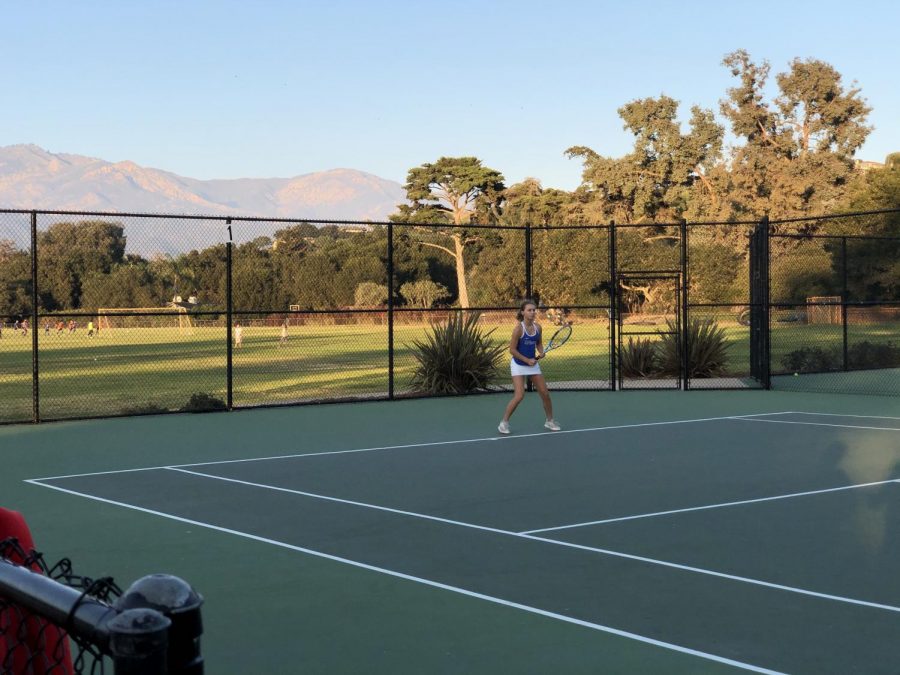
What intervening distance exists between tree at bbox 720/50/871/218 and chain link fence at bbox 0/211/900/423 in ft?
9.14

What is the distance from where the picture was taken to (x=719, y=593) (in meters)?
6.92

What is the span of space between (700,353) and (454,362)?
593cm

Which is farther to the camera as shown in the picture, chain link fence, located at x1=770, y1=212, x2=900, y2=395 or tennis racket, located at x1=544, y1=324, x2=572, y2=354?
chain link fence, located at x1=770, y1=212, x2=900, y2=395

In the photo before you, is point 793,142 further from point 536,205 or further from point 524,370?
point 524,370

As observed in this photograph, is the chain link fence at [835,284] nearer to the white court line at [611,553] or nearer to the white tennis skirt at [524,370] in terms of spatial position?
the white tennis skirt at [524,370]

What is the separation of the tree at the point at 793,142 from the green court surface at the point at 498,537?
4796cm

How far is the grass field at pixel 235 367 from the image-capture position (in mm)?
23172

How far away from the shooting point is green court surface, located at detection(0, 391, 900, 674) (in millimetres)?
5934

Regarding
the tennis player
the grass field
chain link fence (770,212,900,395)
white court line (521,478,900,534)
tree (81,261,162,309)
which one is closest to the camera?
white court line (521,478,900,534)

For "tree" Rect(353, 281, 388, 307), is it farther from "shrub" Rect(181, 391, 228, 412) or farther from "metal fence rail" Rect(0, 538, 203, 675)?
"metal fence rail" Rect(0, 538, 203, 675)

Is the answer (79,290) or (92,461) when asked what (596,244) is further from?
(92,461)

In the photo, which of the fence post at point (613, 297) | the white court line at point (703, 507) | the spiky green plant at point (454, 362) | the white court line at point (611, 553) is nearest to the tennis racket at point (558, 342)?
the fence post at point (613, 297)

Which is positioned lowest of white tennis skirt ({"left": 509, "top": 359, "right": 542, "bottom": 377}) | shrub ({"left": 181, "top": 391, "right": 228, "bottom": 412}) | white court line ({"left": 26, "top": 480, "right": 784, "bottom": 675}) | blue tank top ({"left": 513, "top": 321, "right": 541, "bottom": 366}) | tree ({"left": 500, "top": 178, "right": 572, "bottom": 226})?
white court line ({"left": 26, "top": 480, "right": 784, "bottom": 675})

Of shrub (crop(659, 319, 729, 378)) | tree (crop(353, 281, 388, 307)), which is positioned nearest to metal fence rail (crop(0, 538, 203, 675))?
shrub (crop(659, 319, 729, 378))
